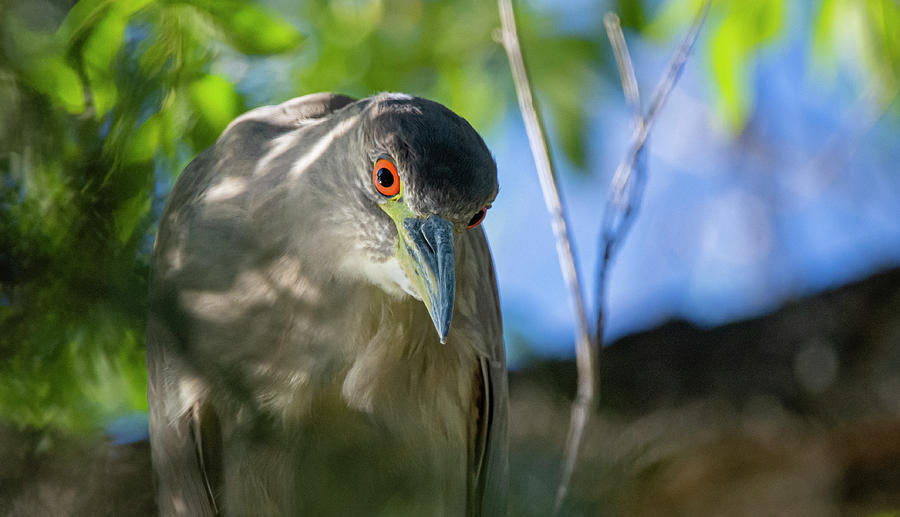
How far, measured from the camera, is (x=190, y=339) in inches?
78.6

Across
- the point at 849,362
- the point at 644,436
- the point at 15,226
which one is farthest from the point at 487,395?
the point at 849,362

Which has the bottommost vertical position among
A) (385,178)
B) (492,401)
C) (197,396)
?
(492,401)

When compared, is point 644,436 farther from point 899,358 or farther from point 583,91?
point 899,358

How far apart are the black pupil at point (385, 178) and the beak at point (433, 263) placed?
0.11 m

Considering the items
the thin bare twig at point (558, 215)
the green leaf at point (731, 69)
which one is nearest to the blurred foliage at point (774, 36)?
the green leaf at point (731, 69)

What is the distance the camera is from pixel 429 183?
1875 mm

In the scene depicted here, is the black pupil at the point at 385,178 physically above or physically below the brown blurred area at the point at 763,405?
above

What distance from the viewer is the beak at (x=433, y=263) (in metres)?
1.84

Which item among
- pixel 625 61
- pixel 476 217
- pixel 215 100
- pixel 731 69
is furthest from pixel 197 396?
pixel 731 69

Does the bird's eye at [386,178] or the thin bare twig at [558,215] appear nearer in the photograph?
the bird's eye at [386,178]

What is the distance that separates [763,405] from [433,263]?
2.14 m

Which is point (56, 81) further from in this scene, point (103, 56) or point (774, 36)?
point (774, 36)

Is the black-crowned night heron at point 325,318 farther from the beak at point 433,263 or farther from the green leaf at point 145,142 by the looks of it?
the green leaf at point 145,142

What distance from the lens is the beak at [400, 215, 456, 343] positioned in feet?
6.04
